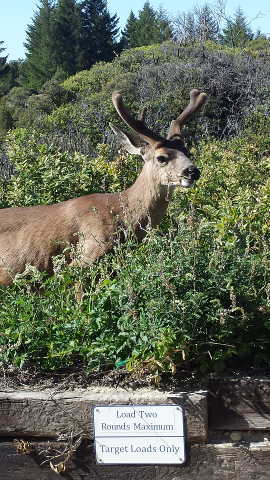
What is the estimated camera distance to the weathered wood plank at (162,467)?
407 centimetres

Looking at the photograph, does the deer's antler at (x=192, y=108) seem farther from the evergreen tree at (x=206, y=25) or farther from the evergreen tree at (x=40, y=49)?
the evergreen tree at (x=40, y=49)

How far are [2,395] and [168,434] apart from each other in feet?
3.21

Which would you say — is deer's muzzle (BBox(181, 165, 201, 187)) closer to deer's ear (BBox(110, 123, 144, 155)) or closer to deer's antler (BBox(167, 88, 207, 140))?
deer's ear (BBox(110, 123, 144, 155))

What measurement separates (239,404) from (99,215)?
2.99 metres

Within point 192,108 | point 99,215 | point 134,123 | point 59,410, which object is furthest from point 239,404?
point 192,108

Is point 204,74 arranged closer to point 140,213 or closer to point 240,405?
point 140,213

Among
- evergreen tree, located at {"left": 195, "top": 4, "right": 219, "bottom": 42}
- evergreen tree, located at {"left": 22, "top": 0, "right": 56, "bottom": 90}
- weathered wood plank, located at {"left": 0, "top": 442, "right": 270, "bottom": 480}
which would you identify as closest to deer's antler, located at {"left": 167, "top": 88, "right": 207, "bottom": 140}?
weathered wood plank, located at {"left": 0, "top": 442, "right": 270, "bottom": 480}

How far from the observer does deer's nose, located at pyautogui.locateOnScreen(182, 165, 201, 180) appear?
711cm

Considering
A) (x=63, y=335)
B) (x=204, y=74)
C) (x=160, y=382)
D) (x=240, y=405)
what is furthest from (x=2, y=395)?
(x=204, y=74)

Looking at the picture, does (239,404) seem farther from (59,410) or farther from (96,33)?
(96,33)

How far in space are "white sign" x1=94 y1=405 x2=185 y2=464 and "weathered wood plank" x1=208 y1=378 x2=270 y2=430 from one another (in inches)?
8.7

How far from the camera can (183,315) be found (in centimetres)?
409

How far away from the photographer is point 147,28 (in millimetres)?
57188

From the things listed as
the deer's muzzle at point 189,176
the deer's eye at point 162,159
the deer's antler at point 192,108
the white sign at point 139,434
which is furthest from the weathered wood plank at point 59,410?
the deer's antler at point 192,108
